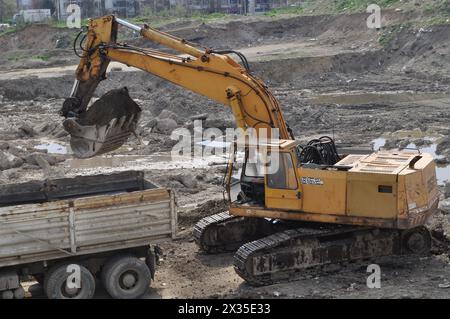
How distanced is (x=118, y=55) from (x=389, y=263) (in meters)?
5.40

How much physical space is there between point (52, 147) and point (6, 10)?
4975 cm

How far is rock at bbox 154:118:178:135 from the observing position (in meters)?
25.3

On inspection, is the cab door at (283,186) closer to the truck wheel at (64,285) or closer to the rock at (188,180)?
the truck wheel at (64,285)

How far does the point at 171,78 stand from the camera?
45.0ft

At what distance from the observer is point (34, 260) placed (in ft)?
34.3

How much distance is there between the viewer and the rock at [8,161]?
20920 mm

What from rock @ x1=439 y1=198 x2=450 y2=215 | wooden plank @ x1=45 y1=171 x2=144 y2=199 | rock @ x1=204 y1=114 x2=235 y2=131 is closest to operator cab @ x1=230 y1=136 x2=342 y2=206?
wooden plank @ x1=45 y1=171 x2=144 y2=199

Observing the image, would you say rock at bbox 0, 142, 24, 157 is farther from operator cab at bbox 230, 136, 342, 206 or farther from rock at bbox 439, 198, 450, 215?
rock at bbox 439, 198, 450, 215

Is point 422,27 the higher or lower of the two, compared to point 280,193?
higher

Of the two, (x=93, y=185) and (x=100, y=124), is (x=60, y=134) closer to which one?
(x=100, y=124)

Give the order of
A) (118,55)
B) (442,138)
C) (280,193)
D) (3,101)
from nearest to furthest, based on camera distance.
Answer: (280,193) → (118,55) → (442,138) → (3,101)

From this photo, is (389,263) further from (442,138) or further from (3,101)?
(3,101)

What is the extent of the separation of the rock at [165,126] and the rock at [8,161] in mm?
5190

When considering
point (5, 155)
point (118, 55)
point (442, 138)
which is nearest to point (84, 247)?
point (118, 55)
